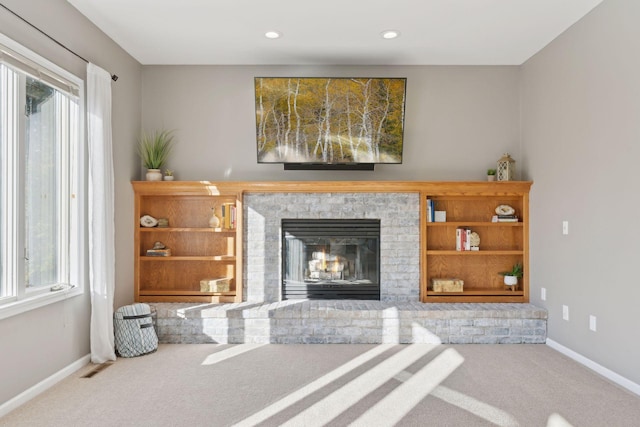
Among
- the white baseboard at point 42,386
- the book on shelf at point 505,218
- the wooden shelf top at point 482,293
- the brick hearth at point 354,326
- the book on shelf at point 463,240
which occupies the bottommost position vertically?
the white baseboard at point 42,386

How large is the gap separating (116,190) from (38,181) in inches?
37.5

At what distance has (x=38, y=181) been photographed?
2961 millimetres

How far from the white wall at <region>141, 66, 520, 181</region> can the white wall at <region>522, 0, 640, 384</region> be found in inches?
16.2

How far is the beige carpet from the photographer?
2490mm

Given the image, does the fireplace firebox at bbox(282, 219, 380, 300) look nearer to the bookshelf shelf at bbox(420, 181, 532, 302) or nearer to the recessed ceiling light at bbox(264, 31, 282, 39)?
the bookshelf shelf at bbox(420, 181, 532, 302)

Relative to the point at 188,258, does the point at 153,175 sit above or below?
above

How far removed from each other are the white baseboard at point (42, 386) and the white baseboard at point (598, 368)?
398cm

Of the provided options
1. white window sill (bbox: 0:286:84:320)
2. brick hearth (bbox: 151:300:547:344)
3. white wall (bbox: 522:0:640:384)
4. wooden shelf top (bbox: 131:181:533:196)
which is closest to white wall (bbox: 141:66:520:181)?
wooden shelf top (bbox: 131:181:533:196)

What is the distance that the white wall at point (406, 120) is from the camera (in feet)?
14.8

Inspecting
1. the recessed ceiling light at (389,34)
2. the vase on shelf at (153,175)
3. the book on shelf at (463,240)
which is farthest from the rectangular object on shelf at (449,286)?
the vase on shelf at (153,175)

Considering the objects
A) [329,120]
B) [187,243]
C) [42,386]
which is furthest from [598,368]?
[42,386]

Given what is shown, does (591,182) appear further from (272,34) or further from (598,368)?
(272,34)

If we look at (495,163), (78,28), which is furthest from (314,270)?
(78,28)

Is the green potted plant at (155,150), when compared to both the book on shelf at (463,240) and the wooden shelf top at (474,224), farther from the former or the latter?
the book on shelf at (463,240)
